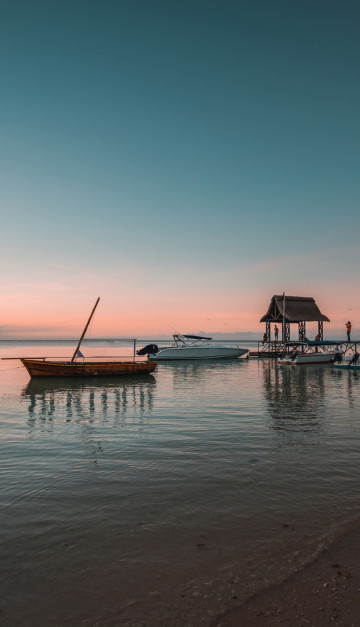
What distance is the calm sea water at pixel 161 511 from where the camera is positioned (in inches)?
162

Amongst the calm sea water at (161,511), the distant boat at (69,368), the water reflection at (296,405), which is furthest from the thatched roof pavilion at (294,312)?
the calm sea water at (161,511)

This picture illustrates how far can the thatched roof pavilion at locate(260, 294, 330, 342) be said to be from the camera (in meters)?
56.2

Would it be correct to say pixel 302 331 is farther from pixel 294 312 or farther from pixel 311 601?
pixel 311 601

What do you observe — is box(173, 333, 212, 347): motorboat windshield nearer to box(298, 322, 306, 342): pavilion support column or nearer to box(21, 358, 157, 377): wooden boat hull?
box(298, 322, 306, 342): pavilion support column

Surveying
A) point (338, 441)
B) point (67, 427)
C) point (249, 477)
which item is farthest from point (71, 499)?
point (338, 441)

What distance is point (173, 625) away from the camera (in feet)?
11.9

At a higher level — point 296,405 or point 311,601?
point 311,601

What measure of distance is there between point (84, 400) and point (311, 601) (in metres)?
17.3

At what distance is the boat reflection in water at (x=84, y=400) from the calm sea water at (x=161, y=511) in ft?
4.82

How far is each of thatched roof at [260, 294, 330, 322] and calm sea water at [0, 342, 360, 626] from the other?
4357 cm

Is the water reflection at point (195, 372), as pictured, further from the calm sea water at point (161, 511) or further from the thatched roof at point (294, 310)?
the calm sea water at point (161, 511)

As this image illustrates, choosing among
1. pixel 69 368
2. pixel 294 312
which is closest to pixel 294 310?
pixel 294 312

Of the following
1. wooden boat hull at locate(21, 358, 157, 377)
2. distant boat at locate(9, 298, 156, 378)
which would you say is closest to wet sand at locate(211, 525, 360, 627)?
distant boat at locate(9, 298, 156, 378)

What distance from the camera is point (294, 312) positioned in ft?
188
